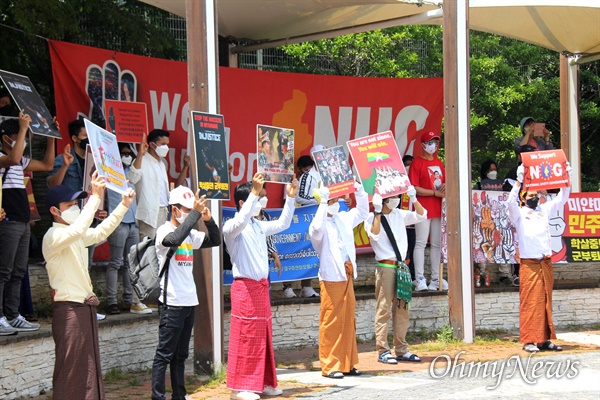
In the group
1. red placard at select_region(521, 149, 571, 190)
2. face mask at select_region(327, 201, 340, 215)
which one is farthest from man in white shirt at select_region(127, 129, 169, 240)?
red placard at select_region(521, 149, 571, 190)

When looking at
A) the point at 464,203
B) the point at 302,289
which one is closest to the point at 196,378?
the point at 302,289

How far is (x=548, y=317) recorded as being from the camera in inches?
429

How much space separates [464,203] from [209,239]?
4468 millimetres

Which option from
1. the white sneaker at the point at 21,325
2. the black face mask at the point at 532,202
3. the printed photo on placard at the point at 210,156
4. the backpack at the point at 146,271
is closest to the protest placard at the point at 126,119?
the printed photo on placard at the point at 210,156

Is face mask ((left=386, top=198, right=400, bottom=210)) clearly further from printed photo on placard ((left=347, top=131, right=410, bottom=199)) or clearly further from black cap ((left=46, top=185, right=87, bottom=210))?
black cap ((left=46, top=185, right=87, bottom=210))

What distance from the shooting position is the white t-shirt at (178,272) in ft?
25.1

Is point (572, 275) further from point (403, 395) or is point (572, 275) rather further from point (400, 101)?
point (403, 395)

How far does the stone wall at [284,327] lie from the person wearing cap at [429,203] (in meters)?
0.43

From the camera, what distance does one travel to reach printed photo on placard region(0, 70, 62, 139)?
8812mm

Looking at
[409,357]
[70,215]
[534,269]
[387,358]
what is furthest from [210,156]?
[534,269]

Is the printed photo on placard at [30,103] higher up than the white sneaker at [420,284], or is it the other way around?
the printed photo on placard at [30,103]

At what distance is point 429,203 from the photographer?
12672mm

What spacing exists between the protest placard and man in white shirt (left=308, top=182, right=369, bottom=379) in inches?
104

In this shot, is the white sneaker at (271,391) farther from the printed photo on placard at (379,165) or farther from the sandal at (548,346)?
the sandal at (548,346)
